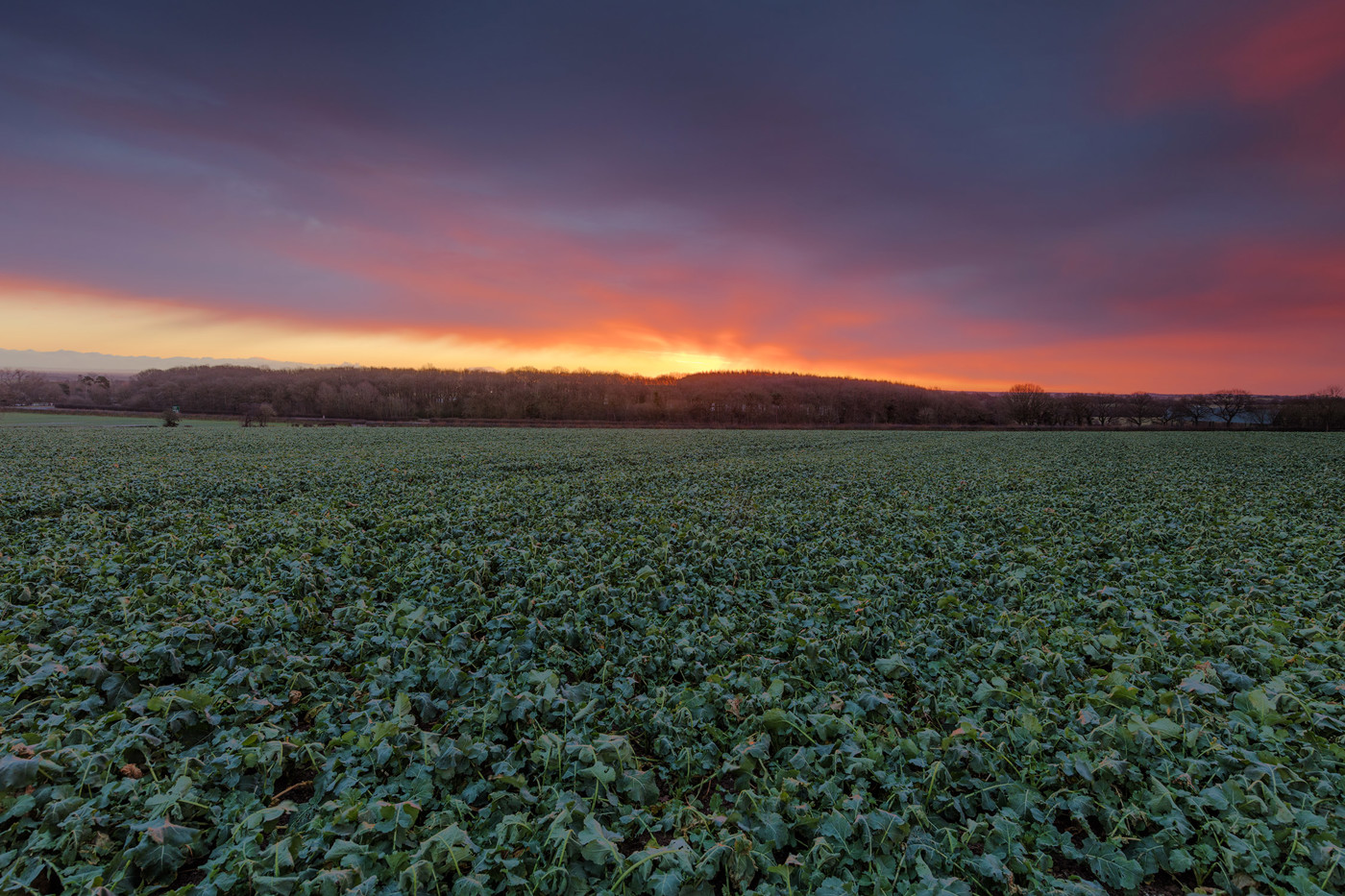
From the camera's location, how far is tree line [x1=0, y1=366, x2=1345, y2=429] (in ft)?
344

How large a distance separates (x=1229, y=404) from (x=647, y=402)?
11695cm

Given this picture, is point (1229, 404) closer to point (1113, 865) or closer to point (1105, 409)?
point (1105, 409)

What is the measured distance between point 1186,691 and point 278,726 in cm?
1034

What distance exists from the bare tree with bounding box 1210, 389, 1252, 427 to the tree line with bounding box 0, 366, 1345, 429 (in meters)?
0.22

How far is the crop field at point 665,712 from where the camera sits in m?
4.08

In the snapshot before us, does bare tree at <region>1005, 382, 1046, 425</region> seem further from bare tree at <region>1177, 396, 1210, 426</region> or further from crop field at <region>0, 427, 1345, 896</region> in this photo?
crop field at <region>0, 427, 1345, 896</region>

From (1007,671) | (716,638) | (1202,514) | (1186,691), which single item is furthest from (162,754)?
(1202,514)

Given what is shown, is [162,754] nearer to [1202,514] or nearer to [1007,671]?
[1007,671]

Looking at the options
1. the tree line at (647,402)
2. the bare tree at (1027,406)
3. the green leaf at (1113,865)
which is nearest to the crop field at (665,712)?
the green leaf at (1113,865)

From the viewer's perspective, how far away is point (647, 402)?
4766 inches

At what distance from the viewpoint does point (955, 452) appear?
145 ft

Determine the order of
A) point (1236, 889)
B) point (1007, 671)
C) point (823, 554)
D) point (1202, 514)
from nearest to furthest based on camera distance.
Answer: point (1236, 889) < point (1007, 671) < point (823, 554) < point (1202, 514)

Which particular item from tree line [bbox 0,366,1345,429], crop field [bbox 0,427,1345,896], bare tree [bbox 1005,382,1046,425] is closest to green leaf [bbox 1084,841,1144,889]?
crop field [bbox 0,427,1345,896]

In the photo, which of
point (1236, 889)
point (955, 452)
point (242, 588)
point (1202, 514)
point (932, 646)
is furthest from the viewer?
point (955, 452)
